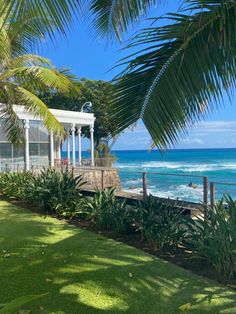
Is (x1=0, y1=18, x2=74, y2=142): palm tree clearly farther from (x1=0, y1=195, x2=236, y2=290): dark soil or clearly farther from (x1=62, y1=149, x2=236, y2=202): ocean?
(x1=0, y1=195, x2=236, y2=290): dark soil

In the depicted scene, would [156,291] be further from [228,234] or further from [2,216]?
[2,216]

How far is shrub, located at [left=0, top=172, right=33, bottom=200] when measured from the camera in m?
11.8

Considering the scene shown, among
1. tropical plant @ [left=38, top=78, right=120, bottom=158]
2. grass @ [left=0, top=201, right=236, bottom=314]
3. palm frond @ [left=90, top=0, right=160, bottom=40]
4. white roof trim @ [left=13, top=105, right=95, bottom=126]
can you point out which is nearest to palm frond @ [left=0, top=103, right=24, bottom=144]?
grass @ [left=0, top=201, right=236, bottom=314]

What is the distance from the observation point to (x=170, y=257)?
554 cm

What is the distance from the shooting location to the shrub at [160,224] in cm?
598

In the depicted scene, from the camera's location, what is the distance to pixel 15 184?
12.5 meters

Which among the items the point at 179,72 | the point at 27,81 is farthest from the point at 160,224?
the point at 27,81

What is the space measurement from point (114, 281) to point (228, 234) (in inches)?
64.1

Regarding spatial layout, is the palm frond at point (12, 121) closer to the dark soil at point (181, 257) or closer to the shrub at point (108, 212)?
the shrub at point (108, 212)

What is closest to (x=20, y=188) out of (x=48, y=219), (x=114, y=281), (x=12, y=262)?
(x=48, y=219)

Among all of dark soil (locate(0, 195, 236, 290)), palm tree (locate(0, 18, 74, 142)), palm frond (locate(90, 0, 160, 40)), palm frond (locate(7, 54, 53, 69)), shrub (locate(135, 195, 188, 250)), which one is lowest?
dark soil (locate(0, 195, 236, 290))

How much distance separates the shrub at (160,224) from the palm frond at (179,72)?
2.96 metres

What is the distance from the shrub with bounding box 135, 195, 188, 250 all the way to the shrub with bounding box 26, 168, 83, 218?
8.40 ft

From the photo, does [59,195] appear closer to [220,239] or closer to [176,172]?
[220,239]
